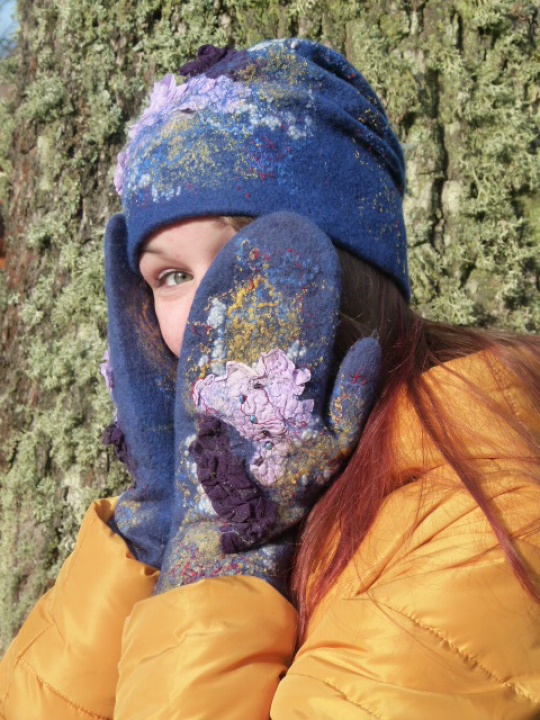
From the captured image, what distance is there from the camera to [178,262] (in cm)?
155

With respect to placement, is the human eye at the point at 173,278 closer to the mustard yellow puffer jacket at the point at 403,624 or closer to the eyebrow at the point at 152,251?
the eyebrow at the point at 152,251

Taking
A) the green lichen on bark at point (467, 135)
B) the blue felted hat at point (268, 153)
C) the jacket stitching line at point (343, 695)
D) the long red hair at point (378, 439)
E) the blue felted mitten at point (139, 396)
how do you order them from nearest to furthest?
the jacket stitching line at point (343, 695), the long red hair at point (378, 439), the blue felted hat at point (268, 153), the blue felted mitten at point (139, 396), the green lichen on bark at point (467, 135)

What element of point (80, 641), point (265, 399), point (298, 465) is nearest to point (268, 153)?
point (265, 399)

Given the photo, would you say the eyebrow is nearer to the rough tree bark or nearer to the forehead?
the forehead

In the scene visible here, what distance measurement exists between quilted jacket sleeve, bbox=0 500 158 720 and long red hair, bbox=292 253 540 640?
437 mm

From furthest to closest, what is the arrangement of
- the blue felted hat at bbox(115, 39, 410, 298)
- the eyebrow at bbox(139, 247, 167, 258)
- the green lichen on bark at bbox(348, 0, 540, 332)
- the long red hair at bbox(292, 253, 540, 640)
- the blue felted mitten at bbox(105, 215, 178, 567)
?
the green lichen on bark at bbox(348, 0, 540, 332), the blue felted mitten at bbox(105, 215, 178, 567), the eyebrow at bbox(139, 247, 167, 258), the blue felted hat at bbox(115, 39, 410, 298), the long red hair at bbox(292, 253, 540, 640)

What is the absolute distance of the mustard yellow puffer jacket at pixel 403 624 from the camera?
1099mm

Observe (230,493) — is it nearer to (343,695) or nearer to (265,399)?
(265,399)

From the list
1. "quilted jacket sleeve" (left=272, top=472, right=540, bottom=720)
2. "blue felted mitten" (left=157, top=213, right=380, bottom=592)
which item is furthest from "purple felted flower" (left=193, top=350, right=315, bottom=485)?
"quilted jacket sleeve" (left=272, top=472, right=540, bottom=720)

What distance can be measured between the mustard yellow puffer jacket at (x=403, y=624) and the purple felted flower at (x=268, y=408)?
181mm

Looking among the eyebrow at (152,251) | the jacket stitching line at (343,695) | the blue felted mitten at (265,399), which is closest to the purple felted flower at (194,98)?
the eyebrow at (152,251)

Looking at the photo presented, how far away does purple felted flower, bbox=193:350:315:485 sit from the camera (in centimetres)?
132

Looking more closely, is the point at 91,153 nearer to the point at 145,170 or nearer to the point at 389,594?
the point at 145,170

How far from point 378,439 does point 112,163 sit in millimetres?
1239
